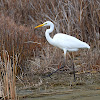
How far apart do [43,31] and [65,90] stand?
5234mm

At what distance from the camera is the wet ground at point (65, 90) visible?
4.64m

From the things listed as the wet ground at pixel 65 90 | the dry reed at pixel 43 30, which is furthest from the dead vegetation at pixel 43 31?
the wet ground at pixel 65 90

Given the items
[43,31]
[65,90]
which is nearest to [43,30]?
[43,31]

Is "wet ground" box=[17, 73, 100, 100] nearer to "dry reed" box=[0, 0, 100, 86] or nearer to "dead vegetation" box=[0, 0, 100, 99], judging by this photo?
"dead vegetation" box=[0, 0, 100, 99]

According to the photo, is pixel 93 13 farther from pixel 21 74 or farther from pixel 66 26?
pixel 21 74

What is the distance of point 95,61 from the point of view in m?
6.99

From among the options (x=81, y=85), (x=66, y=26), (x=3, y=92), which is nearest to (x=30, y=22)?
(x=66, y=26)

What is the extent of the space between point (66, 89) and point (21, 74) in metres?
1.46

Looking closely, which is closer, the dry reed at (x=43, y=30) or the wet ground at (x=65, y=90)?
the wet ground at (x=65, y=90)

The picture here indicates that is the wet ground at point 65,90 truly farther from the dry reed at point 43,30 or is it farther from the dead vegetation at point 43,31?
the dry reed at point 43,30

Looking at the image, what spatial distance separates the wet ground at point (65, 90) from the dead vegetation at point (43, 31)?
1.39 feet

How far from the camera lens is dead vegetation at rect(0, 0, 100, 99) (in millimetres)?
6270

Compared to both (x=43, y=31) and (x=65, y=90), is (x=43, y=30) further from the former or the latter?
(x=65, y=90)

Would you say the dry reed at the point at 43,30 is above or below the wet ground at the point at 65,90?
above
